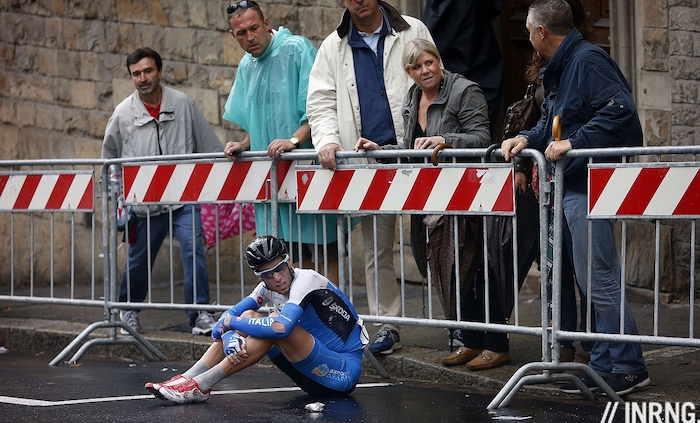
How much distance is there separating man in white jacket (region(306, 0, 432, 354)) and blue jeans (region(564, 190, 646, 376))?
161 cm

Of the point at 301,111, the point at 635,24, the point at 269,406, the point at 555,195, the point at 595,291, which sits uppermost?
the point at 635,24

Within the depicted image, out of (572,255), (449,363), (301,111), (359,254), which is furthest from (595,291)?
(359,254)

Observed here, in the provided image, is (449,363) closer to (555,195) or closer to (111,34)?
(555,195)

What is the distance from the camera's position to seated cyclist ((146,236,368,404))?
672 centimetres

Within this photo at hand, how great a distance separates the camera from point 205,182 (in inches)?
333

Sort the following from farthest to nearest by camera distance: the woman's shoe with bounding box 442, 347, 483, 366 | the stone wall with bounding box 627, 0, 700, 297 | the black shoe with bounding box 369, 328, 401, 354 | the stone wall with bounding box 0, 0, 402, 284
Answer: the stone wall with bounding box 0, 0, 402, 284, the stone wall with bounding box 627, 0, 700, 297, the black shoe with bounding box 369, 328, 401, 354, the woman's shoe with bounding box 442, 347, 483, 366

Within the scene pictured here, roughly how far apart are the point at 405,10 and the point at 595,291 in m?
4.39

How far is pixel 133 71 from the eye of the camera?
9562mm

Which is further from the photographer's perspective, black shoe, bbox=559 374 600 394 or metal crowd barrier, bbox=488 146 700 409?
black shoe, bbox=559 374 600 394

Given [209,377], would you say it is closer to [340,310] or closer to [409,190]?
[340,310]

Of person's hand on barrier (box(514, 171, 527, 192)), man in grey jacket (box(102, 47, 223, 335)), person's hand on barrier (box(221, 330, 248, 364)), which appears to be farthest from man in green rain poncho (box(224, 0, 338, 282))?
person's hand on barrier (box(514, 171, 527, 192))

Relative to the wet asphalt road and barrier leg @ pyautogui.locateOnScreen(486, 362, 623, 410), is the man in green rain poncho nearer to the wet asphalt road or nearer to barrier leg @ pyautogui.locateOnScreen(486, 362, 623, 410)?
the wet asphalt road

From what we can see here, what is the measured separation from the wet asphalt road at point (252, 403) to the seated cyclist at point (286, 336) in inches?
4.8

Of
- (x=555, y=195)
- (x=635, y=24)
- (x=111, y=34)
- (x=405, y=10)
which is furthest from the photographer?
(x=111, y=34)
